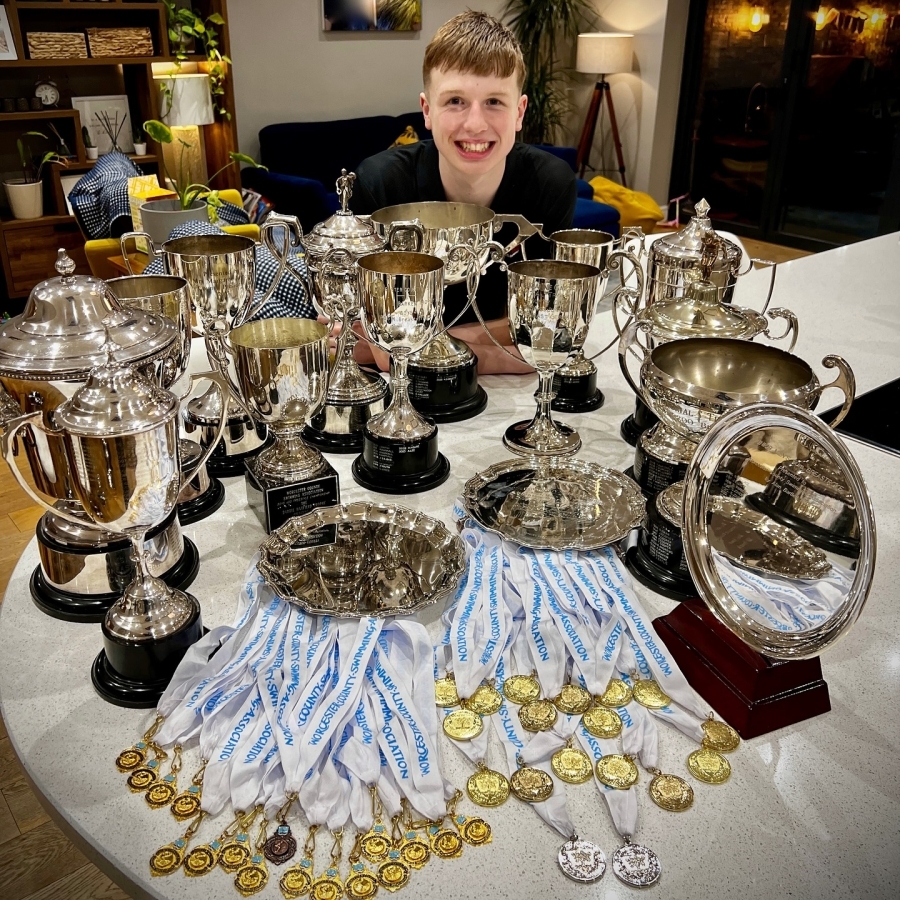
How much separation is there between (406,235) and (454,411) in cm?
30

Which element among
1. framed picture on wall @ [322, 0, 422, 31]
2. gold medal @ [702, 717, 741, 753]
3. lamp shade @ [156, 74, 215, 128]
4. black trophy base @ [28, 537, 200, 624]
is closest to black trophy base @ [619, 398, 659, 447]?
gold medal @ [702, 717, 741, 753]

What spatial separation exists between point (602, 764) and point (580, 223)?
4.33m

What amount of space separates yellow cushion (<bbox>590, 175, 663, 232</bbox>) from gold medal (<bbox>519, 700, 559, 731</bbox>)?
4752mm

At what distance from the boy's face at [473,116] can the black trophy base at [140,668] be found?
1.21 m

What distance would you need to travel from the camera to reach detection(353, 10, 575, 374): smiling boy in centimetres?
165

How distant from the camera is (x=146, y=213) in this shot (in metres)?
3.09

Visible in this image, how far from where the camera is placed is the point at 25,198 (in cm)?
429

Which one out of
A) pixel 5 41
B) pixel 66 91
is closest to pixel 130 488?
pixel 5 41

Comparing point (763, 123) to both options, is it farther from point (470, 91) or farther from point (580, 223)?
point (470, 91)

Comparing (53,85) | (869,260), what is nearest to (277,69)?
(53,85)

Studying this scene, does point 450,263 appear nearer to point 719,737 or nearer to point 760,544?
point 760,544

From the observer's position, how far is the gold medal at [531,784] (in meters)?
0.72

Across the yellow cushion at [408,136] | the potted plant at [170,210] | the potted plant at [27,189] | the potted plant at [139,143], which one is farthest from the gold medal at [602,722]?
the yellow cushion at [408,136]

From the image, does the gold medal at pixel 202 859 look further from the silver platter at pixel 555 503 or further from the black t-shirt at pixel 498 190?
the black t-shirt at pixel 498 190
